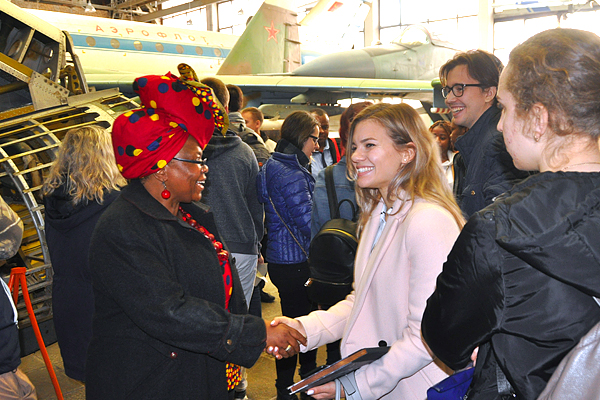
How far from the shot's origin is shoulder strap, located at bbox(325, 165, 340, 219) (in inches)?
120

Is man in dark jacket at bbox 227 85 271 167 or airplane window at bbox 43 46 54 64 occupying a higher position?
airplane window at bbox 43 46 54 64

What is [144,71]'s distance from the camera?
44.9 feet

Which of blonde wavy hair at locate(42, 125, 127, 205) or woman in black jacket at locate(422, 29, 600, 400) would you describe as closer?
woman in black jacket at locate(422, 29, 600, 400)

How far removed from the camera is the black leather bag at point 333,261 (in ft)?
8.87

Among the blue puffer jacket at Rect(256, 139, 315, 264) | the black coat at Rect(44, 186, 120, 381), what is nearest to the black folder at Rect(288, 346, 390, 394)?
the black coat at Rect(44, 186, 120, 381)

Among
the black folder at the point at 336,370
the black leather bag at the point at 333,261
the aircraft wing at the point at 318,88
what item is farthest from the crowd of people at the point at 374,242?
the aircraft wing at the point at 318,88

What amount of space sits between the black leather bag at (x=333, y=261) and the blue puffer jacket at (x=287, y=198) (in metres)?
0.68

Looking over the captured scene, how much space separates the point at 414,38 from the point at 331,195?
13.0 m

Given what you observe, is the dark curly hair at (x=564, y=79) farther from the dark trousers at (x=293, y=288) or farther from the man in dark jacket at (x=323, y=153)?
the man in dark jacket at (x=323, y=153)

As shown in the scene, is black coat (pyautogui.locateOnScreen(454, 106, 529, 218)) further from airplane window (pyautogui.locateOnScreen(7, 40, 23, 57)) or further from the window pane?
the window pane

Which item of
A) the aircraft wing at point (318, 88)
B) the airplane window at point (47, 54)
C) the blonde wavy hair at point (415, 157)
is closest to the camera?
the blonde wavy hair at point (415, 157)

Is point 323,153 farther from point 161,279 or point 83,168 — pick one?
point 161,279

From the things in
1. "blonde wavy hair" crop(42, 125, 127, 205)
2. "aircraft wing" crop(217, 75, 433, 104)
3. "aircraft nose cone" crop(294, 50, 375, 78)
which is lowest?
"blonde wavy hair" crop(42, 125, 127, 205)

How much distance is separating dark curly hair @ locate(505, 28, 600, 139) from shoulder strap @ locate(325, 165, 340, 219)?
204cm
